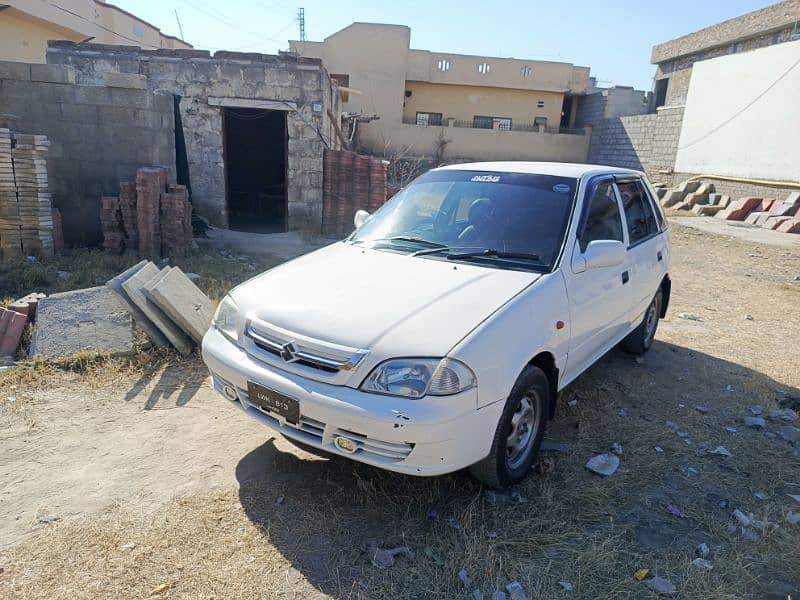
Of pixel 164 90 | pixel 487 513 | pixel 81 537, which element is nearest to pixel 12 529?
pixel 81 537

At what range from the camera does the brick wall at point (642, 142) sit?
2375cm

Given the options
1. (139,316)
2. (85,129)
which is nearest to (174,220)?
(85,129)

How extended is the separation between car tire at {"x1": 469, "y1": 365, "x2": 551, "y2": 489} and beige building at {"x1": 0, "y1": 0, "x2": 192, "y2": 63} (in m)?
19.7

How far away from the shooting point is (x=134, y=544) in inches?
101

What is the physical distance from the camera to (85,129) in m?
8.32

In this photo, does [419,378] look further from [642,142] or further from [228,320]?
→ [642,142]

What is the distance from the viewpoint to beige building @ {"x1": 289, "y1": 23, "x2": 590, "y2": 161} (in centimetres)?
3052

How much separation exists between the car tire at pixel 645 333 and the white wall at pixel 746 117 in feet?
51.9

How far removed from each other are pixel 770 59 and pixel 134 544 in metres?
23.0

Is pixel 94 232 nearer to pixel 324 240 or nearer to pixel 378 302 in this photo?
pixel 324 240

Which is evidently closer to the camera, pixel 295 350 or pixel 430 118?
pixel 295 350

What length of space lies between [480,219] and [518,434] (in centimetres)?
145

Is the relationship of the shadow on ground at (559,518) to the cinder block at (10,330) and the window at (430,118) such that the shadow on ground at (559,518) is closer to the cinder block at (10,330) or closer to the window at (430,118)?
the cinder block at (10,330)

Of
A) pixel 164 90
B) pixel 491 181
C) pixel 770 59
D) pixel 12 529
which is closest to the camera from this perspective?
pixel 12 529
